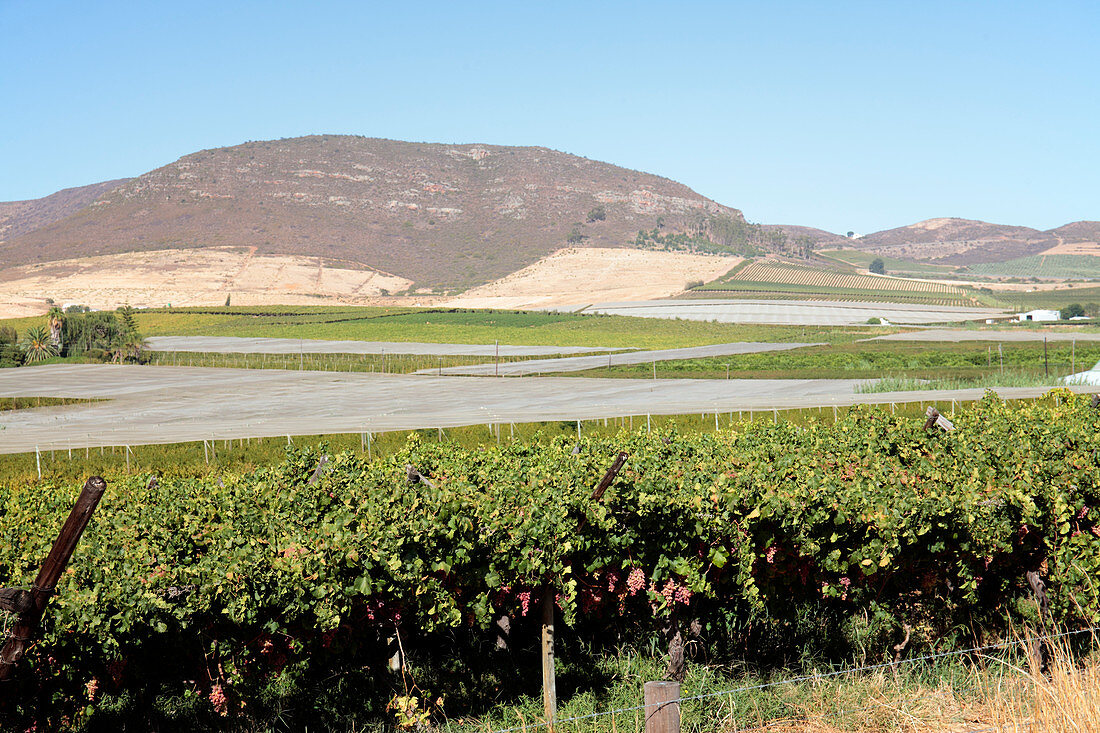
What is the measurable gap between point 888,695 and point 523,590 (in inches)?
148

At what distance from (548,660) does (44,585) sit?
4.79m

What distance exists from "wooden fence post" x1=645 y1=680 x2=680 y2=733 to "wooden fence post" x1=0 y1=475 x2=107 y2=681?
3705 mm

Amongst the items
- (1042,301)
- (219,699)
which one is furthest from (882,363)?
(1042,301)

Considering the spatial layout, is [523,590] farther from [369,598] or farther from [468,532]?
[369,598]

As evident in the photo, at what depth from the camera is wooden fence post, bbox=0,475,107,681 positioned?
18.9ft

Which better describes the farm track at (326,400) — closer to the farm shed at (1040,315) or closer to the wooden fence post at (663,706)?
the wooden fence post at (663,706)

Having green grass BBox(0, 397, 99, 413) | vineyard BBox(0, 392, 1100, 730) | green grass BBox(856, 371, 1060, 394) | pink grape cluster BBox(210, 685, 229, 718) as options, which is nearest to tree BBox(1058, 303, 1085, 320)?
green grass BBox(856, 371, 1060, 394)

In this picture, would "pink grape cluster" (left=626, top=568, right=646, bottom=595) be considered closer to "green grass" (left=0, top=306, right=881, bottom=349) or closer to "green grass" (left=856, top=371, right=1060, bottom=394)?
"green grass" (left=856, top=371, right=1060, bottom=394)

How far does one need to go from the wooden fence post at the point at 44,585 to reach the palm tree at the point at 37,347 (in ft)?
288

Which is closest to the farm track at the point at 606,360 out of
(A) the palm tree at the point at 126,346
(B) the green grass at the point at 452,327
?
(B) the green grass at the point at 452,327

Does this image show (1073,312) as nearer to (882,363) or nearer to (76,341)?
(882,363)

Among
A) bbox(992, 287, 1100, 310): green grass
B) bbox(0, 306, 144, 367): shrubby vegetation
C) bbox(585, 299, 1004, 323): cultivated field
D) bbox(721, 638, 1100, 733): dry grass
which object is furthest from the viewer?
bbox(992, 287, 1100, 310): green grass

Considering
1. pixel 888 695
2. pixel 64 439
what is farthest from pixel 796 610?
pixel 64 439

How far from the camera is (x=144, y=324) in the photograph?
416 feet
